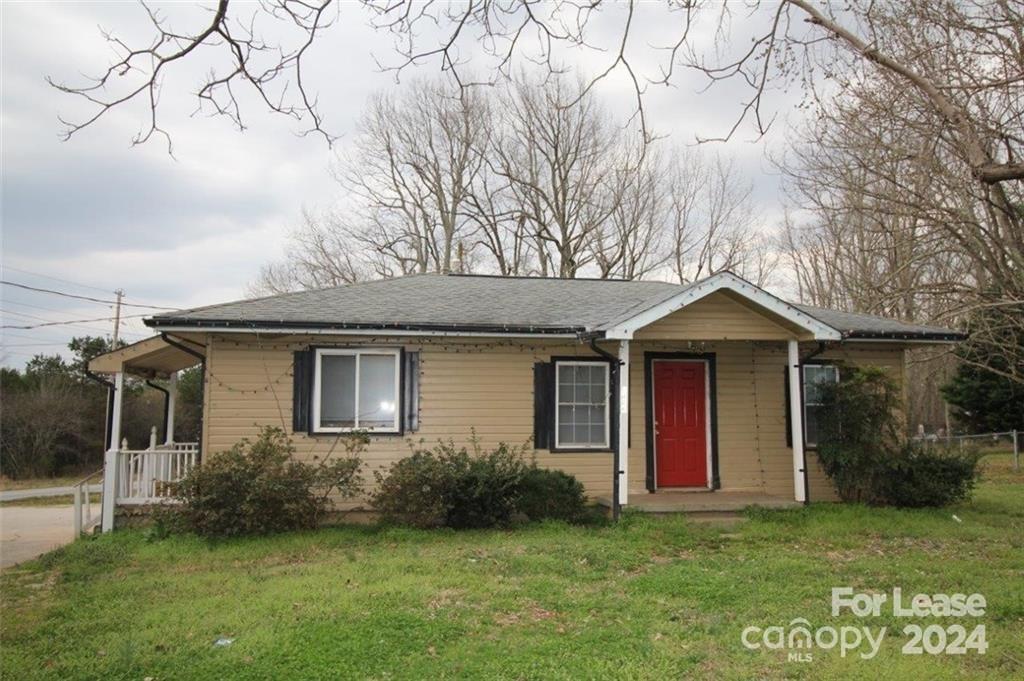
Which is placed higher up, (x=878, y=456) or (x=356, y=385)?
(x=356, y=385)

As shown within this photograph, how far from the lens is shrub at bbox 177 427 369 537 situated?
9.29m

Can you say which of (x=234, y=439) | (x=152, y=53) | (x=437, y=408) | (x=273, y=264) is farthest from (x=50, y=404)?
(x=152, y=53)

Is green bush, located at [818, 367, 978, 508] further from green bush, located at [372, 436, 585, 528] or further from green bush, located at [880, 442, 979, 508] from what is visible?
green bush, located at [372, 436, 585, 528]


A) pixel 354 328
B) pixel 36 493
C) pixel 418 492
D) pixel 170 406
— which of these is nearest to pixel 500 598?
pixel 418 492

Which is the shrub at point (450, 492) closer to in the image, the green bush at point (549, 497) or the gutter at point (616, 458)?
the green bush at point (549, 497)

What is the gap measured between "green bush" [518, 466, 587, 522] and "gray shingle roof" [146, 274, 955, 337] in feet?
7.21

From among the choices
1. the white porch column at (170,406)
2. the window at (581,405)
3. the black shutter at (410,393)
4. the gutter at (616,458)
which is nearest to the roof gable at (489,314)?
the gutter at (616,458)

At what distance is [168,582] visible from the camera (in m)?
7.33

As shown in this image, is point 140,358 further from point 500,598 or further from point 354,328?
point 500,598

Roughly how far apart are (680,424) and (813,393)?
236cm

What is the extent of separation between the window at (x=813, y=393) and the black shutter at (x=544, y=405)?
429cm

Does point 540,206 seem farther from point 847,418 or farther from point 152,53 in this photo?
point 152,53

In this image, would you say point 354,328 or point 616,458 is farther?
point 354,328

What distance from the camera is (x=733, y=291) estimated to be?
10578 mm
